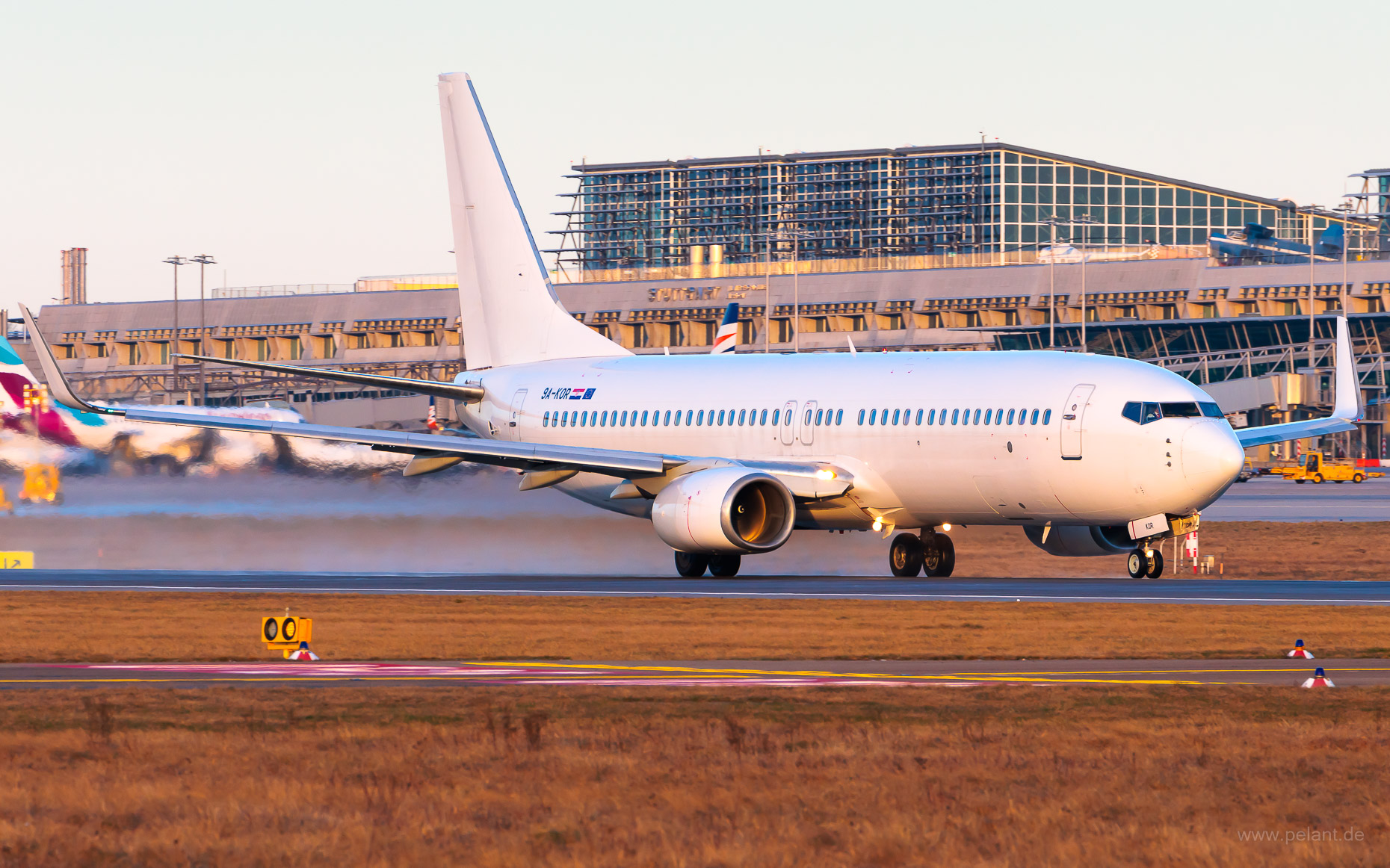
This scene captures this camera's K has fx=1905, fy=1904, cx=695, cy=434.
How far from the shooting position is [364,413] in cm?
10719

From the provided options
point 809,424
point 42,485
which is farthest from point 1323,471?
point 42,485

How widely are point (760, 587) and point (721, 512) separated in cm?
229

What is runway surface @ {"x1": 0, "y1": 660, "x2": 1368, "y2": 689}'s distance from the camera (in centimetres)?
1903

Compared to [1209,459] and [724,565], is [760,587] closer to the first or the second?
[724,565]

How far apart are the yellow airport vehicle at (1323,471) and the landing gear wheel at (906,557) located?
55.8m

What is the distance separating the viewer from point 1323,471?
9156cm

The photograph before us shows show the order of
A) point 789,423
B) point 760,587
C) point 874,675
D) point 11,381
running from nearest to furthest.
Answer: point 874,675, point 760,587, point 789,423, point 11,381

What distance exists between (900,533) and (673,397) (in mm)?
5707

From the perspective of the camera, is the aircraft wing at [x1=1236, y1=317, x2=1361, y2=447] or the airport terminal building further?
the airport terminal building

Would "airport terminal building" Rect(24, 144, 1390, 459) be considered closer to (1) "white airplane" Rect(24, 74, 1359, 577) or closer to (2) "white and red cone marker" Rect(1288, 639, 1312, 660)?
(1) "white airplane" Rect(24, 74, 1359, 577)

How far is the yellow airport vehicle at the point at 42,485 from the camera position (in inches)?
1519

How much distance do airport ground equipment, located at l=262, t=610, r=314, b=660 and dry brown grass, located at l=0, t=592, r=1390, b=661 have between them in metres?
0.46

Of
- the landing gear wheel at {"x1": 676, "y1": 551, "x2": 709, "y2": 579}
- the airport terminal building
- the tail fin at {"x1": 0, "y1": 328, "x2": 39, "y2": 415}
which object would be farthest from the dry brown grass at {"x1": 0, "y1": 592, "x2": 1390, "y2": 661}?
the airport terminal building

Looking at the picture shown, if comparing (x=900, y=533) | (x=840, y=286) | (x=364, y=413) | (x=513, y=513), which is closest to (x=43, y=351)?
(x=513, y=513)
